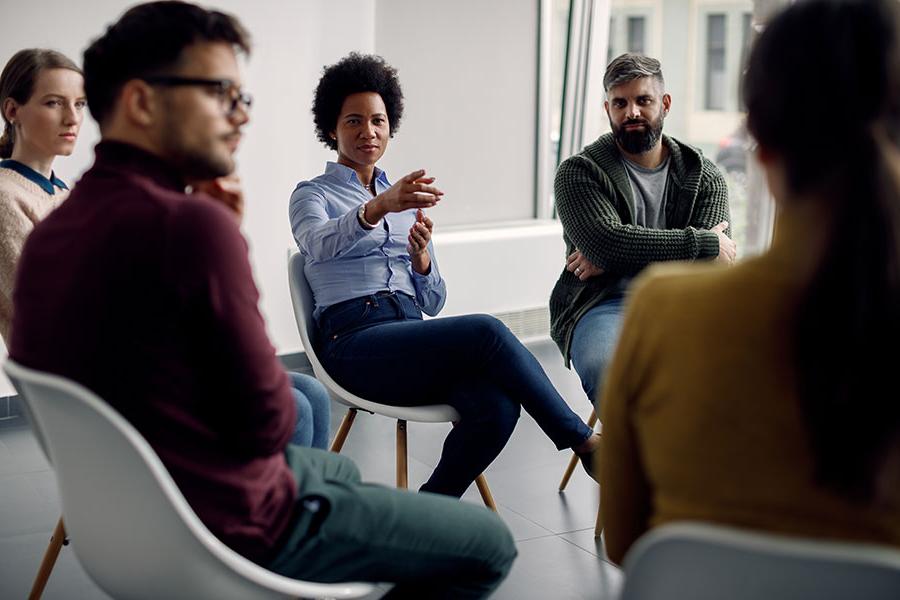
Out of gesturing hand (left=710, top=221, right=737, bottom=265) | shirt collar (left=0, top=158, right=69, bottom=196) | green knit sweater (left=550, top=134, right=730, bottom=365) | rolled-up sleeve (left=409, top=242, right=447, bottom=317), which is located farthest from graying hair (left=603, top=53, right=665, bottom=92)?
shirt collar (left=0, top=158, right=69, bottom=196)

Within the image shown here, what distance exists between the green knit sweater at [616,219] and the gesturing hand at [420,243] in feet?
1.34

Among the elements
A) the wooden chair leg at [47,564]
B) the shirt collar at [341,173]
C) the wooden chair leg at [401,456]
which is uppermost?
the shirt collar at [341,173]

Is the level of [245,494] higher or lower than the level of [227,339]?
lower

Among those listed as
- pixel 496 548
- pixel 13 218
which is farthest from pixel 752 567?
pixel 13 218

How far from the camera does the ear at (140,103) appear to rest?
150 centimetres

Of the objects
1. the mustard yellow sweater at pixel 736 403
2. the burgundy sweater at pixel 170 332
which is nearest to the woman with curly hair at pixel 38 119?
the burgundy sweater at pixel 170 332

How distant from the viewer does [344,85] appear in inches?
121

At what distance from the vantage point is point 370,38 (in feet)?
16.2

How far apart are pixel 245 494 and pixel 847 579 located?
819 mm

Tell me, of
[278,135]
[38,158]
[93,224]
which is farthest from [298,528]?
[278,135]

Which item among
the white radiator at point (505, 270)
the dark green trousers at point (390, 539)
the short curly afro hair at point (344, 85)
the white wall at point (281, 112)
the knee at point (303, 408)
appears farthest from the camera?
the white radiator at point (505, 270)

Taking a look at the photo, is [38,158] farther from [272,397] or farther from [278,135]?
[278,135]

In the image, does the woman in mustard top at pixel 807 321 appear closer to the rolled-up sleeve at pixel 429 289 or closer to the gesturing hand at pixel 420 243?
the gesturing hand at pixel 420 243

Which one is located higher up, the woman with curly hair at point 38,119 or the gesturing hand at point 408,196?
the woman with curly hair at point 38,119
